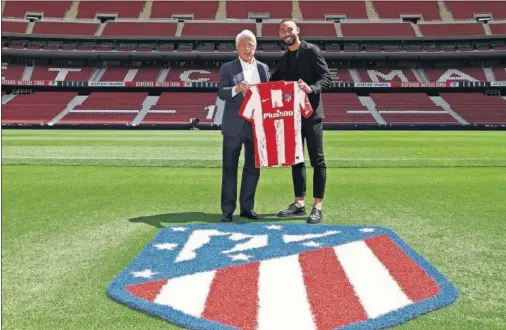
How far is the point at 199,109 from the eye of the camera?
39.9m

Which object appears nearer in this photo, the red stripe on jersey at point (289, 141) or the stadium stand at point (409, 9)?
the red stripe on jersey at point (289, 141)

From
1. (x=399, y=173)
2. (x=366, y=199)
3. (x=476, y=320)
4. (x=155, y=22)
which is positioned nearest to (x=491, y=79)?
(x=155, y=22)

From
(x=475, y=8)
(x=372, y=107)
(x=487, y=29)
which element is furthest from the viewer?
(x=475, y=8)

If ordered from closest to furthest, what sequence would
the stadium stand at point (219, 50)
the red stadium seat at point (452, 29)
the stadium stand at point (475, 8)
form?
the stadium stand at point (219, 50), the red stadium seat at point (452, 29), the stadium stand at point (475, 8)

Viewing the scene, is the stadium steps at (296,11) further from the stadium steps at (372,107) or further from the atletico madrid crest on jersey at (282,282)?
the atletico madrid crest on jersey at (282,282)

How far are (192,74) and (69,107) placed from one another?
1206 cm

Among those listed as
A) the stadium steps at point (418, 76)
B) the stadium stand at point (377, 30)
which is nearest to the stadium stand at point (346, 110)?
the stadium steps at point (418, 76)

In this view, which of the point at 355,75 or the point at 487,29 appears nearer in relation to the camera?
the point at 355,75

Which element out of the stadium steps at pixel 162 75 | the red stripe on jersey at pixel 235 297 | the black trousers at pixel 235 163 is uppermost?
the stadium steps at pixel 162 75

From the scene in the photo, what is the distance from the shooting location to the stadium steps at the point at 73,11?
50.0 m

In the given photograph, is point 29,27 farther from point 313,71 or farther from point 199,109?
point 313,71

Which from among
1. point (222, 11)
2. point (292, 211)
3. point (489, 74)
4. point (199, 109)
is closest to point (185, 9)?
point (222, 11)

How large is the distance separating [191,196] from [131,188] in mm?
1211

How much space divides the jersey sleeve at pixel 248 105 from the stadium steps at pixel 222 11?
46.7 metres
